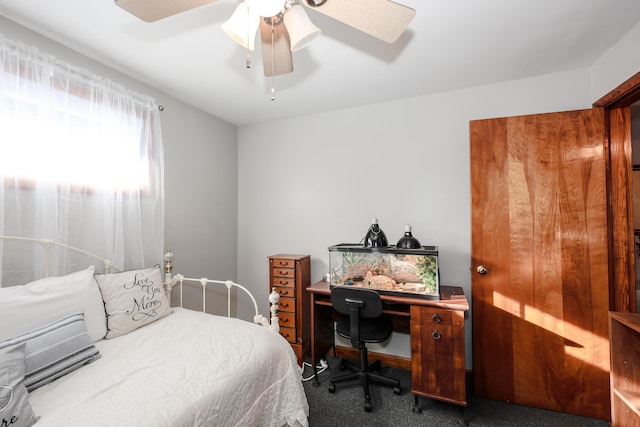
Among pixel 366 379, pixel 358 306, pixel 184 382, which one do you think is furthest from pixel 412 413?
pixel 184 382

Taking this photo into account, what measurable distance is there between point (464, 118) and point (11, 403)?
3.09 meters

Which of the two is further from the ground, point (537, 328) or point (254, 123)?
point (254, 123)

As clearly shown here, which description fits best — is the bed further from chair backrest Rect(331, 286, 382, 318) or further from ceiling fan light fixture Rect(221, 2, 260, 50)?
ceiling fan light fixture Rect(221, 2, 260, 50)

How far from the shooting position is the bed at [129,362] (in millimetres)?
1042

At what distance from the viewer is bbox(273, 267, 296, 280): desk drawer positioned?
2.62 metres

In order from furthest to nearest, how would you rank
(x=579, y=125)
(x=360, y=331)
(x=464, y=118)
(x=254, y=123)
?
(x=254, y=123) < (x=464, y=118) < (x=360, y=331) < (x=579, y=125)

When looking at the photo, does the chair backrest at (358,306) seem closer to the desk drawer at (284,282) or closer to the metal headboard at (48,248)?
the desk drawer at (284,282)

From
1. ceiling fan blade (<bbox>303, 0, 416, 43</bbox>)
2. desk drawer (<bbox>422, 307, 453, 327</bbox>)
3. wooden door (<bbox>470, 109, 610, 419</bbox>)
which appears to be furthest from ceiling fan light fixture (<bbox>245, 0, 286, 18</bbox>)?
desk drawer (<bbox>422, 307, 453, 327</bbox>)

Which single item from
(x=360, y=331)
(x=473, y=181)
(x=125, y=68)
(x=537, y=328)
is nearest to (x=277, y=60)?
(x=125, y=68)

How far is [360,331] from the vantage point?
82.9 inches

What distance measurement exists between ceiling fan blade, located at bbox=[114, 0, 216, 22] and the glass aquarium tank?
70.1 inches

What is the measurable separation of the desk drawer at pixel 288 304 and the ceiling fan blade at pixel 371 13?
218 cm

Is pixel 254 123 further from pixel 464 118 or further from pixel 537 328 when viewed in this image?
pixel 537 328

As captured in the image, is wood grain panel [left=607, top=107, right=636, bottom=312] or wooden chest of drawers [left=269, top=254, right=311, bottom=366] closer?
wood grain panel [left=607, top=107, right=636, bottom=312]
